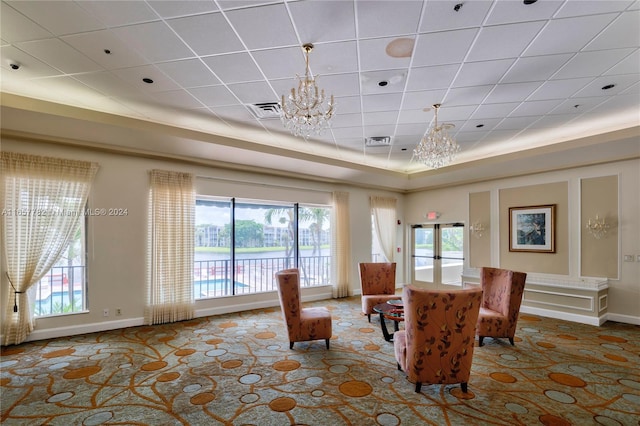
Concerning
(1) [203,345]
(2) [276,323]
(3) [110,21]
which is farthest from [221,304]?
(3) [110,21]

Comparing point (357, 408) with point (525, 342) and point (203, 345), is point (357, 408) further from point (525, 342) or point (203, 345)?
point (525, 342)

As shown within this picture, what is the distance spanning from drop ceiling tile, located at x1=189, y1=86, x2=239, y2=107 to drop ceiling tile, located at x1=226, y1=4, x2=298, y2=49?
0.99m

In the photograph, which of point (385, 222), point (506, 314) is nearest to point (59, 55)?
point (506, 314)

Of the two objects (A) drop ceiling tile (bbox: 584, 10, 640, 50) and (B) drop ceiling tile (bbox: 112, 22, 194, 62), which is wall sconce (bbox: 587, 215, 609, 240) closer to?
(A) drop ceiling tile (bbox: 584, 10, 640, 50)

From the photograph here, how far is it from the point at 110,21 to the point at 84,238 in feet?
12.0

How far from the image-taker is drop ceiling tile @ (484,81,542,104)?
3.40m

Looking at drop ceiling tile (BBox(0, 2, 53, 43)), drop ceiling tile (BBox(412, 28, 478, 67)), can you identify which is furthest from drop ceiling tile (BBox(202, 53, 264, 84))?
drop ceiling tile (BBox(412, 28, 478, 67))

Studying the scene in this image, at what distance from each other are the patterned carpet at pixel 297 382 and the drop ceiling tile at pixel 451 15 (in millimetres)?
3251

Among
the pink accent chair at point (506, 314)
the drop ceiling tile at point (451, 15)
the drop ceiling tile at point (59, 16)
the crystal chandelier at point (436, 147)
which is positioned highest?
the drop ceiling tile at point (59, 16)

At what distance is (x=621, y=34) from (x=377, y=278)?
4539 mm

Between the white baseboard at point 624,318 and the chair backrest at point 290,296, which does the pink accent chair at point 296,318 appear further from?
the white baseboard at point 624,318

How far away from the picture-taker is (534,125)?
464 cm

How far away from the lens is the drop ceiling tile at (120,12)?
218 centimetres

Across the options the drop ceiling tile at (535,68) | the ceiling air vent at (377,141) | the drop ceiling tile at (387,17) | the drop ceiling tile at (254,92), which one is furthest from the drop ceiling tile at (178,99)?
the drop ceiling tile at (535,68)
